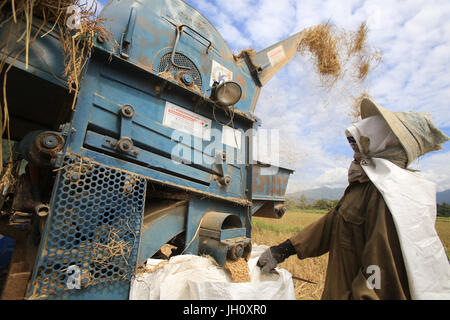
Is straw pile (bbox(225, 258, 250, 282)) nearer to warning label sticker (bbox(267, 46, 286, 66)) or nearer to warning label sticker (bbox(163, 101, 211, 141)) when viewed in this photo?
warning label sticker (bbox(163, 101, 211, 141))

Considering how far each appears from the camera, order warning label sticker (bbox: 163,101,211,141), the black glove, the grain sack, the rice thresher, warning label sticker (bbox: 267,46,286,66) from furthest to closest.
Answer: warning label sticker (bbox: 267,46,286,66) → warning label sticker (bbox: 163,101,211,141) → the black glove → the rice thresher → the grain sack

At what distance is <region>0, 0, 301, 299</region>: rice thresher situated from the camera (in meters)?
1.76

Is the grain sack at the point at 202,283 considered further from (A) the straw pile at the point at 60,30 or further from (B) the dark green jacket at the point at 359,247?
(A) the straw pile at the point at 60,30

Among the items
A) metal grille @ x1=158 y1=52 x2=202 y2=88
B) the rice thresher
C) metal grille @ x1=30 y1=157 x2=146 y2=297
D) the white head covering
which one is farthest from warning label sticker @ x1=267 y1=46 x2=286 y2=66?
metal grille @ x1=30 y1=157 x2=146 y2=297

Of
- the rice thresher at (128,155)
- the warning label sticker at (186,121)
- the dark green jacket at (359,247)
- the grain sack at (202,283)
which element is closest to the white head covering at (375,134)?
the dark green jacket at (359,247)

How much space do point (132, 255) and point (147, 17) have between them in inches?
106

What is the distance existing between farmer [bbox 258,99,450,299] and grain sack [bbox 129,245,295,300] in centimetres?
28

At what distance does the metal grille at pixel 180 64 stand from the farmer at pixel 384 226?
2049mm

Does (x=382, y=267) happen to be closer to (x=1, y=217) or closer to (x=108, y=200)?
(x=108, y=200)

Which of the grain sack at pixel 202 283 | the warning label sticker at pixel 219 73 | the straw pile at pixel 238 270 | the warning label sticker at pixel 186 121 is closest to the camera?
the grain sack at pixel 202 283

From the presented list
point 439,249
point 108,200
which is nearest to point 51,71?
point 108,200

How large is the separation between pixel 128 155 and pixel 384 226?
2192 millimetres

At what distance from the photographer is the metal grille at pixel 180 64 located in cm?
269

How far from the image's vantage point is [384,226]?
4.13ft
